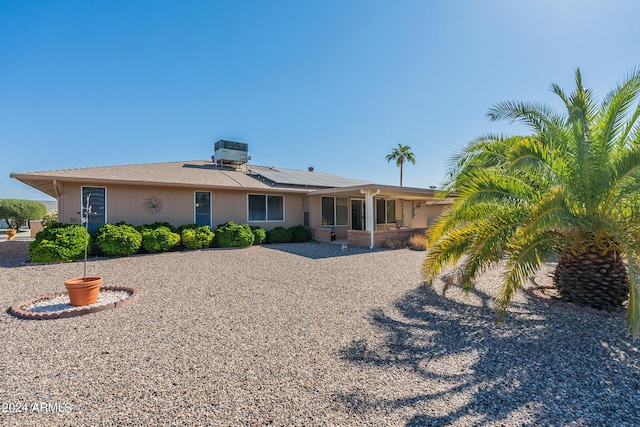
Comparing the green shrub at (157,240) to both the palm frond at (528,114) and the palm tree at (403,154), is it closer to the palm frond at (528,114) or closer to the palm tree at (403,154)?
the palm frond at (528,114)

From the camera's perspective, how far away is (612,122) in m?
4.62

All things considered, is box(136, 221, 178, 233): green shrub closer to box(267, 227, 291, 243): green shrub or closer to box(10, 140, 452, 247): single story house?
box(10, 140, 452, 247): single story house

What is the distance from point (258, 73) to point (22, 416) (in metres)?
12.9

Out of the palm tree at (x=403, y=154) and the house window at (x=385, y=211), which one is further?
the palm tree at (x=403, y=154)

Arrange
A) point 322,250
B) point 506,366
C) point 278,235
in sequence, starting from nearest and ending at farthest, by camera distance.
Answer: point 506,366, point 322,250, point 278,235

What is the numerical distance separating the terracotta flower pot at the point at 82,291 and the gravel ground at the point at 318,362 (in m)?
0.63

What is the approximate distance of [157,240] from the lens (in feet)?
35.8

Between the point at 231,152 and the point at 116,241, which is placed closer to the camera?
the point at 116,241

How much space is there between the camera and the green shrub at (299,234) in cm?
1475

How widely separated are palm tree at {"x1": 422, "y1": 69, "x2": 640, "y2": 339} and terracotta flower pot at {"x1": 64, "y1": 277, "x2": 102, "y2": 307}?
20.0ft

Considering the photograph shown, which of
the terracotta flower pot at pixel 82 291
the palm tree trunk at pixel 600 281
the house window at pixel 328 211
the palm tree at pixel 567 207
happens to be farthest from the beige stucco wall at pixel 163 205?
the palm tree trunk at pixel 600 281

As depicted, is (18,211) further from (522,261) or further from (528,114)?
(528,114)

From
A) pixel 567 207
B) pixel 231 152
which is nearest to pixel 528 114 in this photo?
pixel 567 207

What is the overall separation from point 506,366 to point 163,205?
12746 mm
